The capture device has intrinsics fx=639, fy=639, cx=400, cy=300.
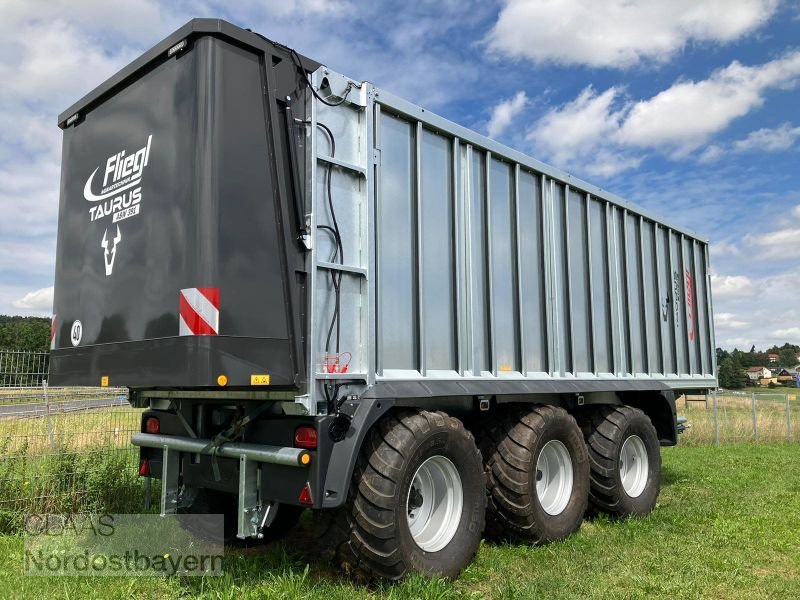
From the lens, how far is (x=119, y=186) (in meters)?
4.59

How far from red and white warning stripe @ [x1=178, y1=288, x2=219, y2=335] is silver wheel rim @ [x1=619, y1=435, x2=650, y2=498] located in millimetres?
4999

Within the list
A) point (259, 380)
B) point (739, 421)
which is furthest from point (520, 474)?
point (739, 421)

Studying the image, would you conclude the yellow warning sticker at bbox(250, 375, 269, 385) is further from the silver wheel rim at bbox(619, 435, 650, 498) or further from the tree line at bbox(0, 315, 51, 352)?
the silver wheel rim at bbox(619, 435, 650, 498)

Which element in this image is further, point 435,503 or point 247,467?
point 435,503

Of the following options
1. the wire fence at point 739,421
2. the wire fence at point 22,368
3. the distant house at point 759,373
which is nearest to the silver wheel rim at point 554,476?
the wire fence at point 22,368

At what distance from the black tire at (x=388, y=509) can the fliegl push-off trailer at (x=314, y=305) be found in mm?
15

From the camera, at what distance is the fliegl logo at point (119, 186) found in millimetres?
4398

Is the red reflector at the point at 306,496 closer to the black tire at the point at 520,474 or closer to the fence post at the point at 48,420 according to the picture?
the black tire at the point at 520,474

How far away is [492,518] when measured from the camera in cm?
543

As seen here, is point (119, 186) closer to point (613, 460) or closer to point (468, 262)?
point (468, 262)

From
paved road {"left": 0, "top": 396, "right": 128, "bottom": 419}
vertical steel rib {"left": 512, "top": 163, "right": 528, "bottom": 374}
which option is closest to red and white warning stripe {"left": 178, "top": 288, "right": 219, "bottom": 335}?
paved road {"left": 0, "top": 396, "right": 128, "bottom": 419}

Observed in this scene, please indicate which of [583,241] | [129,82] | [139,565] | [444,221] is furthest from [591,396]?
[129,82]

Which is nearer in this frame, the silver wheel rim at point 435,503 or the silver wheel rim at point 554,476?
the silver wheel rim at point 435,503

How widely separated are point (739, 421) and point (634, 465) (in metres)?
12.4
